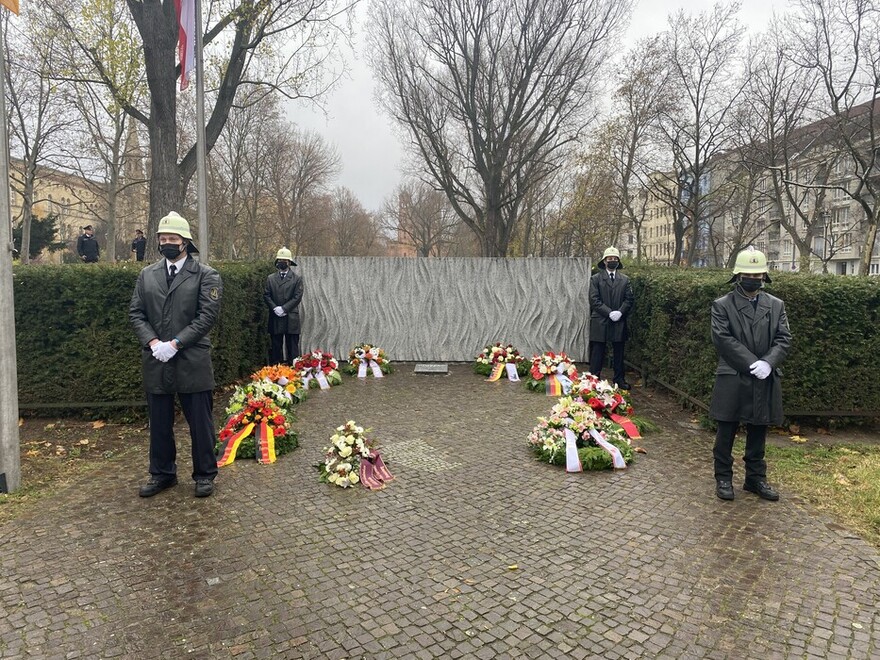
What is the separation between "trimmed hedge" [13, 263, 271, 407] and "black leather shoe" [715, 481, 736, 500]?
6507 mm

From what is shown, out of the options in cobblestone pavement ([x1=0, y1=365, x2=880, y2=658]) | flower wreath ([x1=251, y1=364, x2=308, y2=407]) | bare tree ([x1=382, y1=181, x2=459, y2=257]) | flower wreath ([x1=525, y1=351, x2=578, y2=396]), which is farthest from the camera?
bare tree ([x1=382, y1=181, x2=459, y2=257])

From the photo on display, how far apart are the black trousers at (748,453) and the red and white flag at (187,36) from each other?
1082cm

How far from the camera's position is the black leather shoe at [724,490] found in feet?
15.7

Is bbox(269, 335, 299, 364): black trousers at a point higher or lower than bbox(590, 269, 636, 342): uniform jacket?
lower

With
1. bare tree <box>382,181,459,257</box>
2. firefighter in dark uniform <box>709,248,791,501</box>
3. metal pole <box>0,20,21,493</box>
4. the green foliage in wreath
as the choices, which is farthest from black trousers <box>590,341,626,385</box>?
bare tree <box>382,181,459,257</box>

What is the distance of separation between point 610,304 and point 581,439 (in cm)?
421

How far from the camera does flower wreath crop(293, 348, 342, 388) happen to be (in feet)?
31.9

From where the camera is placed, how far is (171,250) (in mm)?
4926

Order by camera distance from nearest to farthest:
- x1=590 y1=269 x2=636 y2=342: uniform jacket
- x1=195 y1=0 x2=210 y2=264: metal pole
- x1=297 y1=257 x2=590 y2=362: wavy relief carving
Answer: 1. x1=590 y1=269 x2=636 y2=342: uniform jacket
2. x1=195 y1=0 x2=210 y2=264: metal pole
3. x1=297 y1=257 x2=590 y2=362: wavy relief carving

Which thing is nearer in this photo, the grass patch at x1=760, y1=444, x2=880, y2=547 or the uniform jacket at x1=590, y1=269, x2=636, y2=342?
the grass patch at x1=760, y1=444, x2=880, y2=547

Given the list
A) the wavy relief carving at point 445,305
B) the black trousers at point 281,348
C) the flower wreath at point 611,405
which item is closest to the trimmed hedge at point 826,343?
the flower wreath at point 611,405

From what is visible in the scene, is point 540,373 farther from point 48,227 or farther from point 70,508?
point 48,227

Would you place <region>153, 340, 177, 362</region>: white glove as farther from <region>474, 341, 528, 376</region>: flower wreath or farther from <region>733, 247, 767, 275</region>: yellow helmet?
<region>474, 341, 528, 376</region>: flower wreath

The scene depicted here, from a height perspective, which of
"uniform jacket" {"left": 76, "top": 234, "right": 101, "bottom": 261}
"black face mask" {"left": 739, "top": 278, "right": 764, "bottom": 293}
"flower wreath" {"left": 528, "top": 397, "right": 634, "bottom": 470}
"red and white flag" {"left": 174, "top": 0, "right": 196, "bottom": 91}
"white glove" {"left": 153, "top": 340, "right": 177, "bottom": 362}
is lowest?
"flower wreath" {"left": 528, "top": 397, "right": 634, "bottom": 470}
